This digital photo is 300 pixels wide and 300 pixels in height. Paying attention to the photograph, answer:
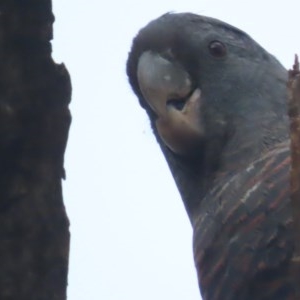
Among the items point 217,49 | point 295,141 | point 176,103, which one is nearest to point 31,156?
point 295,141

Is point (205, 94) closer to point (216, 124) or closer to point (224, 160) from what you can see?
point (216, 124)

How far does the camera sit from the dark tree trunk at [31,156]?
1.57 m

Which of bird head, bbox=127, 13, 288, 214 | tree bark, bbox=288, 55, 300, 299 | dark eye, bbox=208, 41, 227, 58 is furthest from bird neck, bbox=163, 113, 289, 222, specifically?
tree bark, bbox=288, 55, 300, 299

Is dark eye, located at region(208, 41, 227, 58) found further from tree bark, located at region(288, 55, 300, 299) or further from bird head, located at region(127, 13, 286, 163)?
tree bark, located at region(288, 55, 300, 299)

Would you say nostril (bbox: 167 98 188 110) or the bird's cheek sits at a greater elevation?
nostril (bbox: 167 98 188 110)

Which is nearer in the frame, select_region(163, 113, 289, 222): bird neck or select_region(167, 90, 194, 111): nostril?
select_region(163, 113, 289, 222): bird neck

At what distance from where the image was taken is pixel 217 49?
420 cm

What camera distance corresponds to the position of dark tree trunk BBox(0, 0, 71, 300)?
5.16 ft

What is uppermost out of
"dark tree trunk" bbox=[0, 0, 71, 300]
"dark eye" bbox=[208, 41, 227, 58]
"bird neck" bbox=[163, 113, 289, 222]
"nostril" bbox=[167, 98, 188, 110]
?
"dark tree trunk" bbox=[0, 0, 71, 300]

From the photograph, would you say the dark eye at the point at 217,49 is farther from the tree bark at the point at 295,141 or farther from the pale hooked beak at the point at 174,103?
the tree bark at the point at 295,141

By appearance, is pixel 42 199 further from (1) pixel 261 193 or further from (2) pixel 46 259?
(1) pixel 261 193

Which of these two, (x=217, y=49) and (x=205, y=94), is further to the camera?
(x=217, y=49)

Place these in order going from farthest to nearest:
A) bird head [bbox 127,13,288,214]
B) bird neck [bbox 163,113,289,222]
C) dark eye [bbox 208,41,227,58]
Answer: dark eye [bbox 208,41,227,58]
bird head [bbox 127,13,288,214]
bird neck [bbox 163,113,289,222]

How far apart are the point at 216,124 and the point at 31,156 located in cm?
247
